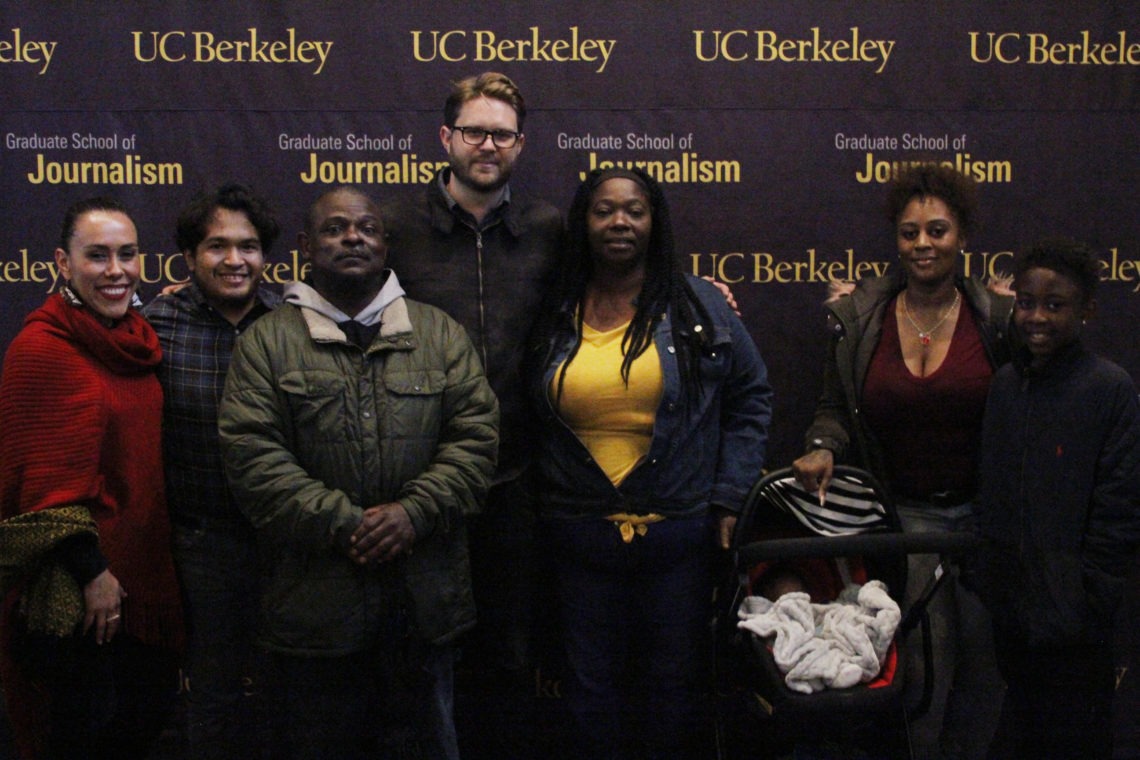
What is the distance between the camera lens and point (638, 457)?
288cm

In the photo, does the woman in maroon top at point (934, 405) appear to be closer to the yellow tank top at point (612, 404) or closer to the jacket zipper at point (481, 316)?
the yellow tank top at point (612, 404)

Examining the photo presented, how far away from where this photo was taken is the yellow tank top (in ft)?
9.37

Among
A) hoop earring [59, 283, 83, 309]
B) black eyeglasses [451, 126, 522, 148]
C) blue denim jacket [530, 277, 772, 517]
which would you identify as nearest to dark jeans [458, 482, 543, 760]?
blue denim jacket [530, 277, 772, 517]

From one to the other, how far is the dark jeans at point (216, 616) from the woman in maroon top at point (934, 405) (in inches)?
68.4

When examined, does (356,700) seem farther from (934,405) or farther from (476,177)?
(934,405)

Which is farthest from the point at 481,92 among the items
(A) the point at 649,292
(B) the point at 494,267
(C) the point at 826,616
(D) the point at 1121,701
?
(D) the point at 1121,701

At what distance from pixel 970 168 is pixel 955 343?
0.94 meters

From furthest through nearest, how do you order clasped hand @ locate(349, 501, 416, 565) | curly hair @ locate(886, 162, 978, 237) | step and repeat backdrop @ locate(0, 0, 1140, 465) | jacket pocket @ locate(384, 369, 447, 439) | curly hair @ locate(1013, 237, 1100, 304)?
1. step and repeat backdrop @ locate(0, 0, 1140, 465)
2. curly hair @ locate(886, 162, 978, 237)
3. curly hair @ locate(1013, 237, 1100, 304)
4. jacket pocket @ locate(384, 369, 447, 439)
5. clasped hand @ locate(349, 501, 416, 565)

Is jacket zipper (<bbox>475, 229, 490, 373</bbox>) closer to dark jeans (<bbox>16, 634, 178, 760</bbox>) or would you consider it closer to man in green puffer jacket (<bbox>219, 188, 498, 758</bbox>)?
man in green puffer jacket (<bbox>219, 188, 498, 758</bbox>)

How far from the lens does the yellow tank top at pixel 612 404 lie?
286 centimetres

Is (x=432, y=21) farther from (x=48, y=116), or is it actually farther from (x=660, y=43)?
(x=48, y=116)

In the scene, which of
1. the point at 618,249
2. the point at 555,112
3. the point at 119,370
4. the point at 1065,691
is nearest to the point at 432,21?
the point at 555,112

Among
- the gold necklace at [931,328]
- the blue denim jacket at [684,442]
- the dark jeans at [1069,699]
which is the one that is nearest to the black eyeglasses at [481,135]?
the blue denim jacket at [684,442]

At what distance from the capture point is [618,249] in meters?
2.92
